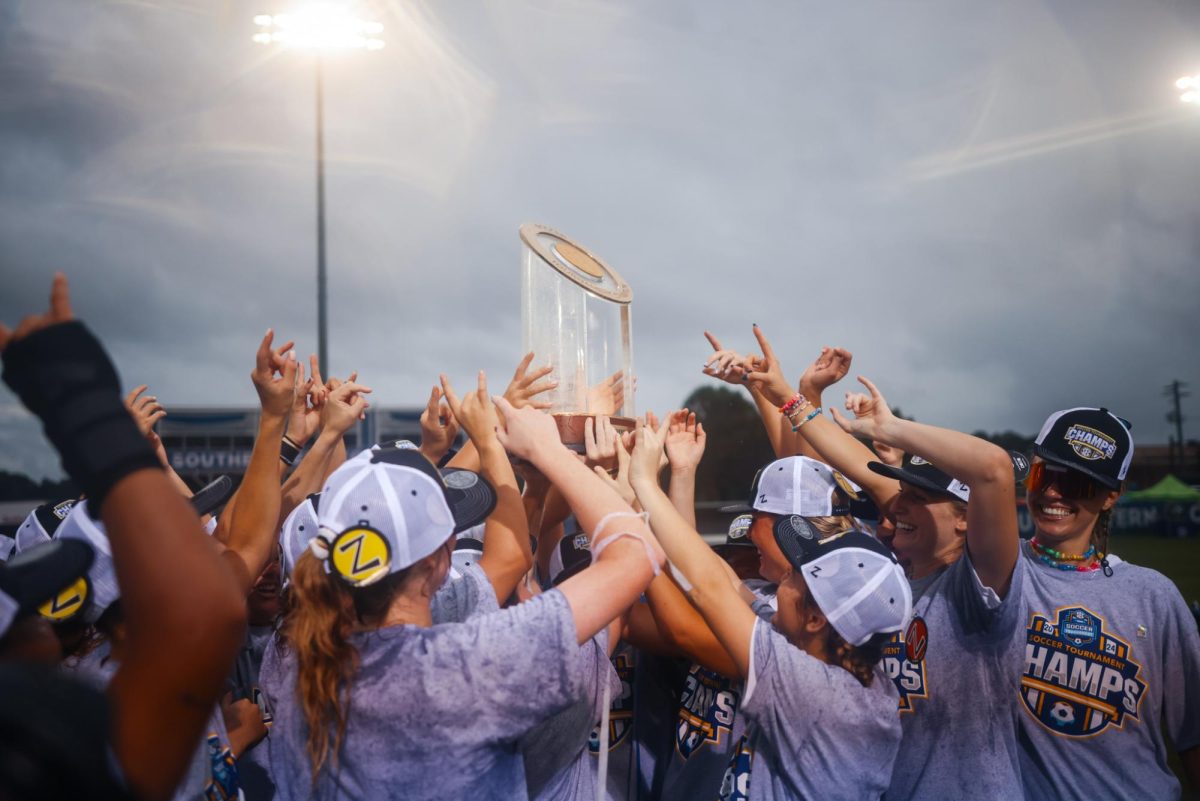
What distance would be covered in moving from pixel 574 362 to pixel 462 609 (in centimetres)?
130

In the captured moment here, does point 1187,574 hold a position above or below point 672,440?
below

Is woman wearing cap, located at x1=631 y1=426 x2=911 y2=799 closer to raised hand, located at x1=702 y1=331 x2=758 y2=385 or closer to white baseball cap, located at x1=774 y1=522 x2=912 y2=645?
white baseball cap, located at x1=774 y1=522 x2=912 y2=645

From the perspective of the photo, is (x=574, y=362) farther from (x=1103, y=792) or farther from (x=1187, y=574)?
(x=1187, y=574)

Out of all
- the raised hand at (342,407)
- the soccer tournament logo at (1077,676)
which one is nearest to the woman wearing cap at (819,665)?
the soccer tournament logo at (1077,676)

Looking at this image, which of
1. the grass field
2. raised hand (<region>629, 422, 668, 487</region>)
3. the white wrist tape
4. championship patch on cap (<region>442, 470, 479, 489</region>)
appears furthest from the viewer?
the grass field

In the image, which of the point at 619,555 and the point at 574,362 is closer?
the point at 619,555

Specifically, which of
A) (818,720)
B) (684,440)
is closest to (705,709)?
(818,720)

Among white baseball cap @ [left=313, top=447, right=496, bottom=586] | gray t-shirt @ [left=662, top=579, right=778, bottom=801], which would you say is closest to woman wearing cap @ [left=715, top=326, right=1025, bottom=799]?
gray t-shirt @ [left=662, top=579, right=778, bottom=801]

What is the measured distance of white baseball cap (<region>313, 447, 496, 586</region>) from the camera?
1996 millimetres

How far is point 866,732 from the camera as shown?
2.46m

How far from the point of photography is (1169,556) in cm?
2798

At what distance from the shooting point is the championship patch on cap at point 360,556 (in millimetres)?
1974

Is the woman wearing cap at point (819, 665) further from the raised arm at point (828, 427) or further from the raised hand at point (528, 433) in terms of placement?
the raised arm at point (828, 427)

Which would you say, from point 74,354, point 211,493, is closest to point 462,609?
point 74,354
